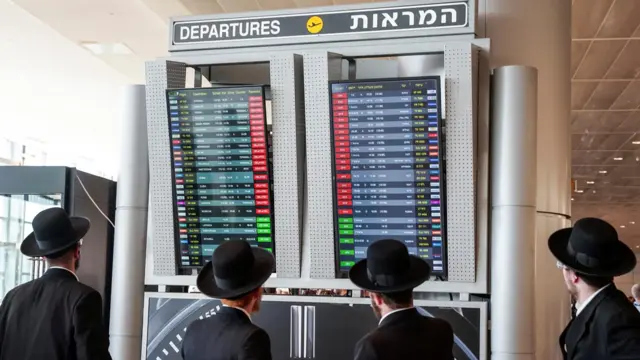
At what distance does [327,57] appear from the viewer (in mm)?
4301

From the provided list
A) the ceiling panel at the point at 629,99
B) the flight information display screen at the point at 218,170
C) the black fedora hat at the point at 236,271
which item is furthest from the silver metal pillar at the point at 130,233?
the ceiling panel at the point at 629,99

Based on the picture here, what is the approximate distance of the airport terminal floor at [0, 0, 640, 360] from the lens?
4066 millimetres

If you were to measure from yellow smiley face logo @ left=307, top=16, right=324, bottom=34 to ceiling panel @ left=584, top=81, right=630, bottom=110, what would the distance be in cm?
880

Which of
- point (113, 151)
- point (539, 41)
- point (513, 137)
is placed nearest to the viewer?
point (513, 137)

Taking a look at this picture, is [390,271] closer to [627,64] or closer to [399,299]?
[399,299]

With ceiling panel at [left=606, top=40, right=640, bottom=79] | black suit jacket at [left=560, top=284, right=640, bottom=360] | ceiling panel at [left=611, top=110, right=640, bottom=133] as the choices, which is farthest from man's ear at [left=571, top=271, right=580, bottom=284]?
ceiling panel at [left=611, top=110, right=640, bottom=133]

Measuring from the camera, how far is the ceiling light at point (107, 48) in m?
11.3

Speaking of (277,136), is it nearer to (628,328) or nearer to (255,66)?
(255,66)

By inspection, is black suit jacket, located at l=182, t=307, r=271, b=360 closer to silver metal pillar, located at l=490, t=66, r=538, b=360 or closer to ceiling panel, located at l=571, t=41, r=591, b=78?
silver metal pillar, located at l=490, t=66, r=538, b=360

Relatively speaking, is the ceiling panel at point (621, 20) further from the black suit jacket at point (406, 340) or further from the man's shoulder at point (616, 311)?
the black suit jacket at point (406, 340)

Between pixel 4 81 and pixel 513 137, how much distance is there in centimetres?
1153

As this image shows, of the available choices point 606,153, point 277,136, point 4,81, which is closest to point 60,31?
point 4,81

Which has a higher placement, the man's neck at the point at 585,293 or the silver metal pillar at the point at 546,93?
the silver metal pillar at the point at 546,93

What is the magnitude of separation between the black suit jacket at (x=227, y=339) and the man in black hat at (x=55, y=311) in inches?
23.5
